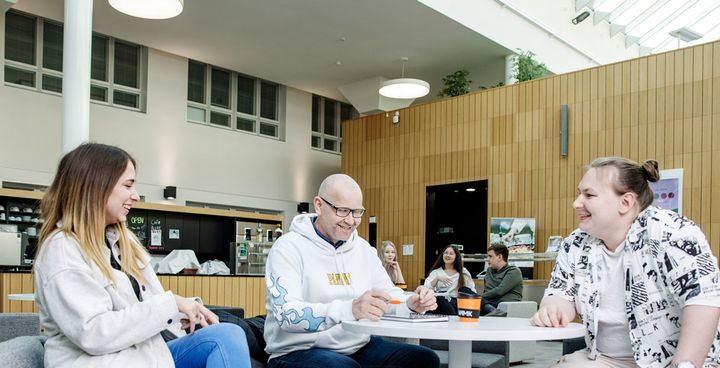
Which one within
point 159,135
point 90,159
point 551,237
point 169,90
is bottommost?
point 551,237

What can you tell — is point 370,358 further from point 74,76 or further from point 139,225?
point 139,225

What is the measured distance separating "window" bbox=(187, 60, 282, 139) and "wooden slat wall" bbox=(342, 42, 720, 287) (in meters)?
2.06

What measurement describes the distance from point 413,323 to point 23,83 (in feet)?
38.0

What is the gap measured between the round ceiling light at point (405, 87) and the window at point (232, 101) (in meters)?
3.64

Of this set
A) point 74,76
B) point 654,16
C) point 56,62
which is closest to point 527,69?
point 654,16

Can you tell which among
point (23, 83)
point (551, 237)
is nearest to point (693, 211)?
point (551, 237)

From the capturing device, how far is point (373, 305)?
7.64 feet

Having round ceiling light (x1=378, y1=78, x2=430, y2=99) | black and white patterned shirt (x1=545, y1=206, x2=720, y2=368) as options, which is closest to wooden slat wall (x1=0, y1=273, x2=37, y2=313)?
black and white patterned shirt (x1=545, y1=206, x2=720, y2=368)

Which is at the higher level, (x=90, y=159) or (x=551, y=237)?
(x=90, y=159)

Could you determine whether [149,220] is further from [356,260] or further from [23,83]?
[356,260]

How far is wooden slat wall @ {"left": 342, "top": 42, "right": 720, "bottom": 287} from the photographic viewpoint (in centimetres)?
944

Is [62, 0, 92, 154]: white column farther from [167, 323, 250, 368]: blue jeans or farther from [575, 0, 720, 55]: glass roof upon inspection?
[575, 0, 720, 55]: glass roof

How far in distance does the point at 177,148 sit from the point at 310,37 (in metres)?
3.62

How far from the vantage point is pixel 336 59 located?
46.7ft
